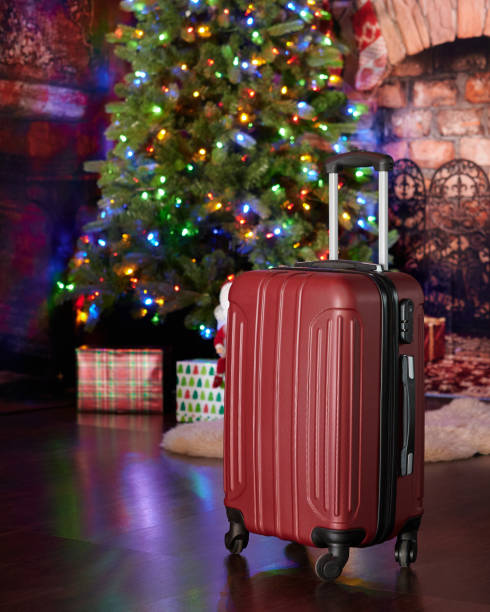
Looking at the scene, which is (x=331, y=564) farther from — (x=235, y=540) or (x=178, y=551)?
(x=178, y=551)

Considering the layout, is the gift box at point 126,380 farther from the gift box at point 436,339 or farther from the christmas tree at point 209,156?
the gift box at point 436,339

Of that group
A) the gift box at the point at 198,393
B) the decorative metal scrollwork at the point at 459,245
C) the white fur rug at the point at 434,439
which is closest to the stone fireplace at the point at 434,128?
the decorative metal scrollwork at the point at 459,245

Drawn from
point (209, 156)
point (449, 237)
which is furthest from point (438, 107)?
point (209, 156)

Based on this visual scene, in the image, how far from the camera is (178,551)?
2.63 metres

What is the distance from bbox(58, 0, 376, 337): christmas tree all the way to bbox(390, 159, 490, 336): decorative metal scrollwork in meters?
0.78

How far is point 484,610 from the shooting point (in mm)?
2139

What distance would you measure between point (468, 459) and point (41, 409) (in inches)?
95.7

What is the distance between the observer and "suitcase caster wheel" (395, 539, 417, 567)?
247 centimetres

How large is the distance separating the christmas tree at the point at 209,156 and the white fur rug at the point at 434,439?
1.02 metres

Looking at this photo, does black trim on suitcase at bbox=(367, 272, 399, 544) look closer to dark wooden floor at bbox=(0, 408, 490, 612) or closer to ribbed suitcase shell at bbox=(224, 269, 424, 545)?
ribbed suitcase shell at bbox=(224, 269, 424, 545)

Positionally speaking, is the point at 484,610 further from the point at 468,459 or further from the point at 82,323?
the point at 82,323

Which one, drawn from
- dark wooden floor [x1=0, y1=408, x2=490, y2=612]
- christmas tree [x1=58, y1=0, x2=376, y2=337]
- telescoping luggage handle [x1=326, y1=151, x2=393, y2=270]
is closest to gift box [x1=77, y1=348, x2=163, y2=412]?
christmas tree [x1=58, y1=0, x2=376, y2=337]

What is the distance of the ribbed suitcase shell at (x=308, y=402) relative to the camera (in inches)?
91.3

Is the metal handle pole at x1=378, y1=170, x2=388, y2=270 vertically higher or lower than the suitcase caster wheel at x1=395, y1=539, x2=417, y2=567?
higher
